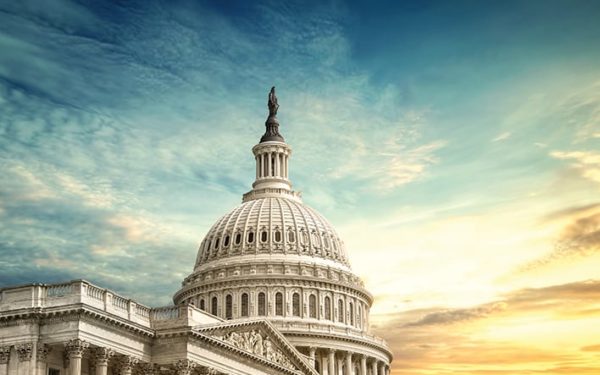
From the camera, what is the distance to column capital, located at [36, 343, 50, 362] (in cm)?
5847

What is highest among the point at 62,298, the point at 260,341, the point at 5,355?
the point at 260,341

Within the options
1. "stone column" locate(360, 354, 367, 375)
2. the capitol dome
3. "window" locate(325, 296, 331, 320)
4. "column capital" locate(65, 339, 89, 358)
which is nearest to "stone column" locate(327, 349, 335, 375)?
the capitol dome

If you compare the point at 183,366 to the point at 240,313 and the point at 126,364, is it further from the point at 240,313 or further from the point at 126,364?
the point at 240,313

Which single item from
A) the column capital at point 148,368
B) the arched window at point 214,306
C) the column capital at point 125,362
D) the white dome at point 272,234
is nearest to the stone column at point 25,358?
the column capital at point 125,362

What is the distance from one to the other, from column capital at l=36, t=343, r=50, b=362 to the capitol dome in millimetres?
65915

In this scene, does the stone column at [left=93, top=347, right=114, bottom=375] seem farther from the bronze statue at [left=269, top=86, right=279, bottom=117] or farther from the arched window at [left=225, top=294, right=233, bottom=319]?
the bronze statue at [left=269, top=86, right=279, bottom=117]

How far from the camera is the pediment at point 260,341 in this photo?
236 ft

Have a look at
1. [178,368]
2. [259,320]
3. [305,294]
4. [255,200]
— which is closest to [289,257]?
[305,294]

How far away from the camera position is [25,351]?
58344 mm

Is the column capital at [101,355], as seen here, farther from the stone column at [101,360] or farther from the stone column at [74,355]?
the stone column at [74,355]

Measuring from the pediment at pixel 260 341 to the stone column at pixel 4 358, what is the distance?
44.0 feet

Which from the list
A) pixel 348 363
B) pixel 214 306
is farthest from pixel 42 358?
pixel 348 363

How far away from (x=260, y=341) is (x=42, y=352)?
78.7ft

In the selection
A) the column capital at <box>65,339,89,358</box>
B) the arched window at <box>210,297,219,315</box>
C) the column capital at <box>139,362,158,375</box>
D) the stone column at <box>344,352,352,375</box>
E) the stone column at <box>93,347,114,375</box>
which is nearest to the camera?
the column capital at <box>65,339,89,358</box>
